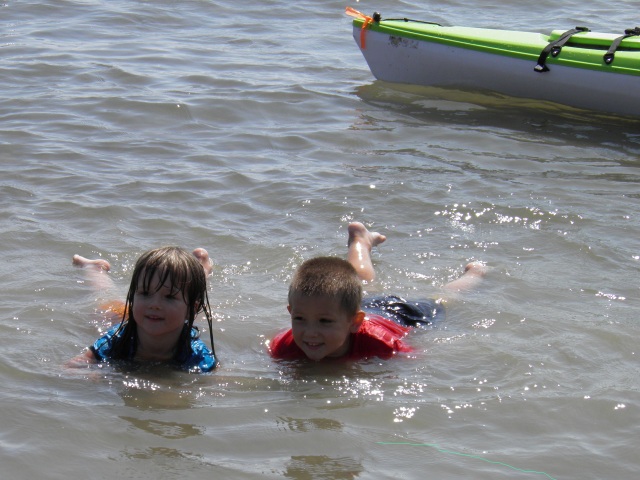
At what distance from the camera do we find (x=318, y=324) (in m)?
4.37

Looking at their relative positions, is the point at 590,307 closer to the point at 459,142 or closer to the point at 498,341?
the point at 498,341

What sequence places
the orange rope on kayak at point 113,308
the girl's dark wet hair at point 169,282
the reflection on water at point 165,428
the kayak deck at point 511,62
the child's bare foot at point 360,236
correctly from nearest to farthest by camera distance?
1. the reflection on water at point 165,428
2. the girl's dark wet hair at point 169,282
3. the orange rope on kayak at point 113,308
4. the child's bare foot at point 360,236
5. the kayak deck at point 511,62

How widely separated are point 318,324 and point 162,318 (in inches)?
27.1

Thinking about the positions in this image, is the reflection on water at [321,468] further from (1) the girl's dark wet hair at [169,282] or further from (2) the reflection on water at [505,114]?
(2) the reflection on water at [505,114]

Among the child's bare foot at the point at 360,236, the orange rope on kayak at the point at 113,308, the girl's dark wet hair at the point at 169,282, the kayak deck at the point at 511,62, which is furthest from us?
the kayak deck at the point at 511,62

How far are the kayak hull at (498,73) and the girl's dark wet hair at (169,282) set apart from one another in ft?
18.2

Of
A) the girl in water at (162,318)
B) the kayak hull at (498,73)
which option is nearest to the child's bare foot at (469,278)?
the girl in water at (162,318)

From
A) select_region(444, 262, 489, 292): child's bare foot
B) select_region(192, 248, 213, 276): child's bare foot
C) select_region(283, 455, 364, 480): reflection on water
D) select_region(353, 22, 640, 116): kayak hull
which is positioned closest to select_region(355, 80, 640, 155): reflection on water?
select_region(353, 22, 640, 116): kayak hull

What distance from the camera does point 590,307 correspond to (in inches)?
200

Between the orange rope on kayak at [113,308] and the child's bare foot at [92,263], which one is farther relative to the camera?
the child's bare foot at [92,263]

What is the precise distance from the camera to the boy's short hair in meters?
4.29

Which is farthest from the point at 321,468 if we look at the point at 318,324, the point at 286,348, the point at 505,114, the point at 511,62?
the point at 511,62

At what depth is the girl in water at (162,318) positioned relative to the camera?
4266 millimetres

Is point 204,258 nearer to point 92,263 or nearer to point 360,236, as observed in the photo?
point 92,263
